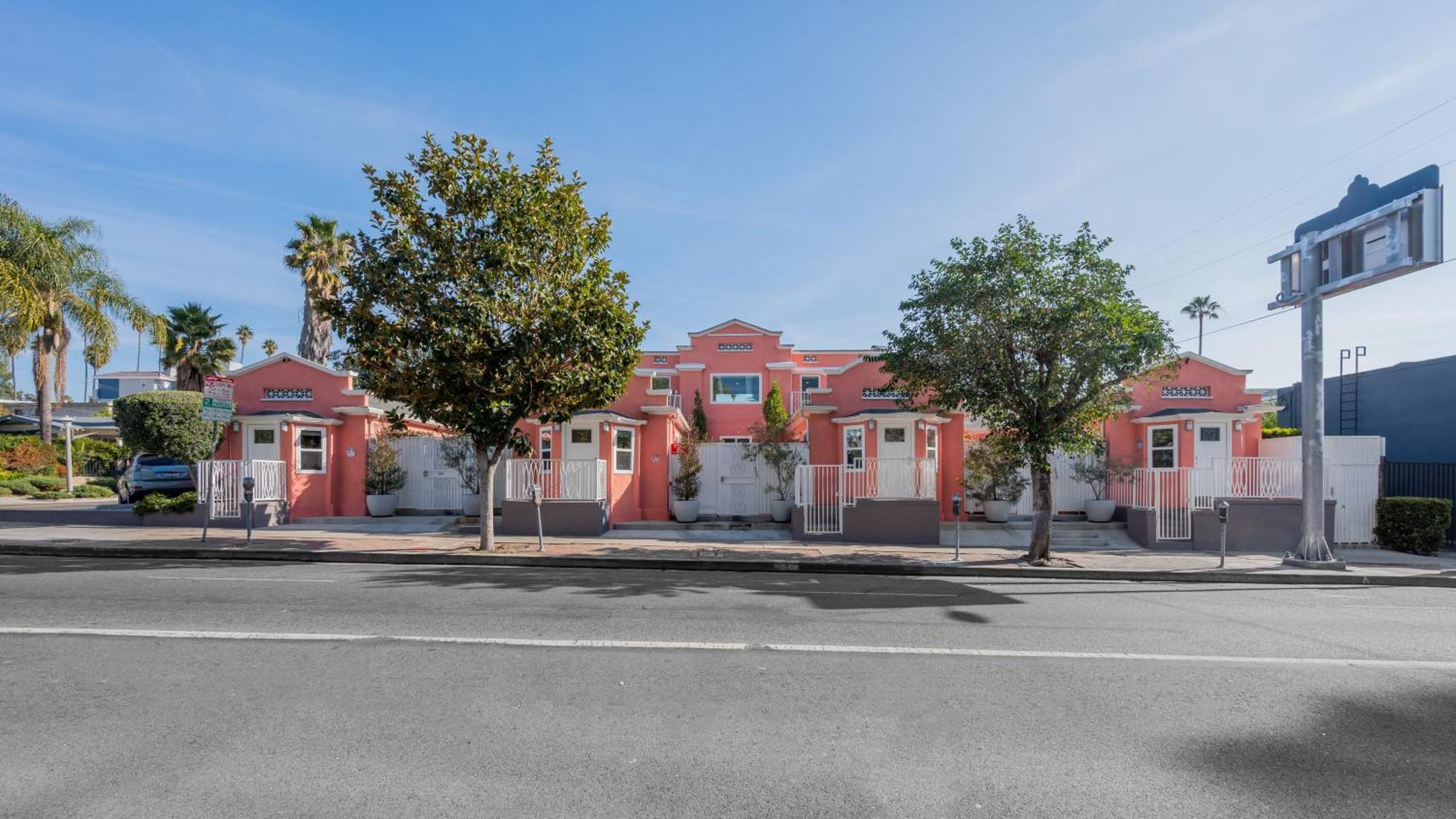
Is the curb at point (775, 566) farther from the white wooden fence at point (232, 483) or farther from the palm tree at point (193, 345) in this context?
the palm tree at point (193, 345)

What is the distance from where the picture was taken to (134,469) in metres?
20.8

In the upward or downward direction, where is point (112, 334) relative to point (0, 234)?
downward

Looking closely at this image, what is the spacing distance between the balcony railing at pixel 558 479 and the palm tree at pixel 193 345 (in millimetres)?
17071

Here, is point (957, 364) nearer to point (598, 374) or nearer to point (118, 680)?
point (598, 374)

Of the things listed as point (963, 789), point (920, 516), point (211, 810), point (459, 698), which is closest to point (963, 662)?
point (963, 789)

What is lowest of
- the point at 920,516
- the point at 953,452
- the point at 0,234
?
the point at 920,516

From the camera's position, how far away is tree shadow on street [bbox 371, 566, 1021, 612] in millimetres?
9070

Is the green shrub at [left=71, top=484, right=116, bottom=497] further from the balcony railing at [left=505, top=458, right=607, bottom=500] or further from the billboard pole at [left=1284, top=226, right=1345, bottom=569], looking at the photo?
the billboard pole at [left=1284, top=226, right=1345, bottom=569]

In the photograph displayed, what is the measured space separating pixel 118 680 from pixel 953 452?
1677 centimetres

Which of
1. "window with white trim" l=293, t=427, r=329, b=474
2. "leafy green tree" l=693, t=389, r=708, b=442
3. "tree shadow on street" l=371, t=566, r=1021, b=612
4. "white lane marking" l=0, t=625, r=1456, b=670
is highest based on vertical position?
"leafy green tree" l=693, t=389, r=708, b=442

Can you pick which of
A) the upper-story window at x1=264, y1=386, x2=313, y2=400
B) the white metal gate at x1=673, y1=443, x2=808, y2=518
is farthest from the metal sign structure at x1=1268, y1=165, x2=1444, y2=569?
the upper-story window at x1=264, y1=386, x2=313, y2=400

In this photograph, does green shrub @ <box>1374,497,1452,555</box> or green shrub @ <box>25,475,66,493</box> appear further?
green shrub @ <box>25,475,66,493</box>

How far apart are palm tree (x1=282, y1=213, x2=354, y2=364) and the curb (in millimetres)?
19471

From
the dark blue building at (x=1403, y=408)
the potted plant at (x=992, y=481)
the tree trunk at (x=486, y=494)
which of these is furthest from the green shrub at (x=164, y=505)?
the dark blue building at (x=1403, y=408)
